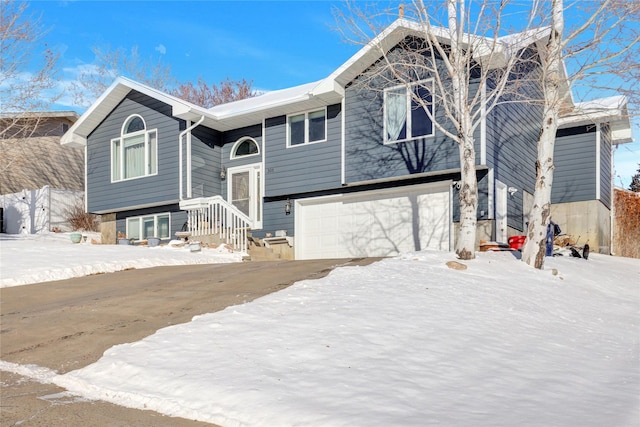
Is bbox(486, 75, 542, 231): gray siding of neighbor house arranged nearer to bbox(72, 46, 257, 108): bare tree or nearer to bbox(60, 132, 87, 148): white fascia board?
bbox(60, 132, 87, 148): white fascia board

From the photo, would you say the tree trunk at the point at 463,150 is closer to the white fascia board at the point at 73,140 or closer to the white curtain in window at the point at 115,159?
the white curtain in window at the point at 115,159

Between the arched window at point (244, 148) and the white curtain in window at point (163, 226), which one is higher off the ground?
the arched window at point (244, 148)

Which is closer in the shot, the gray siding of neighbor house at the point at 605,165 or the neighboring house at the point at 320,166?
the neighboring house at the point at 320,166

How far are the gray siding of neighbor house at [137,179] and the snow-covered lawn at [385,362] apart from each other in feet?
35.3

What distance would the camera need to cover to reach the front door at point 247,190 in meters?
17.0

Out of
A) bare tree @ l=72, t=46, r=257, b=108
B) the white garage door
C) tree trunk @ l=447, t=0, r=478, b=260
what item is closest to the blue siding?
the white garage door

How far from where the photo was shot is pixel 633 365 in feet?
16.3

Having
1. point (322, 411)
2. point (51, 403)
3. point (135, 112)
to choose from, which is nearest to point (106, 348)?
point (51, 403)

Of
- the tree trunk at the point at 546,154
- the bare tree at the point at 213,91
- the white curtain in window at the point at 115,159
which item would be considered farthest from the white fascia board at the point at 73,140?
the tree trunk at the point at 546,154

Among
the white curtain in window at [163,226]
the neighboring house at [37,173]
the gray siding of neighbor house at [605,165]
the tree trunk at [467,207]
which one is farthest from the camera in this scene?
the neighboring house at [37,173]

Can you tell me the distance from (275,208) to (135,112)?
599 cm

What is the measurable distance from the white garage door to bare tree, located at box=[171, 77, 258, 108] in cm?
1943

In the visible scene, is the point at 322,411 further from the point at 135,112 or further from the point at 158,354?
the point at 135,112

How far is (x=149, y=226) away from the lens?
18.5m
